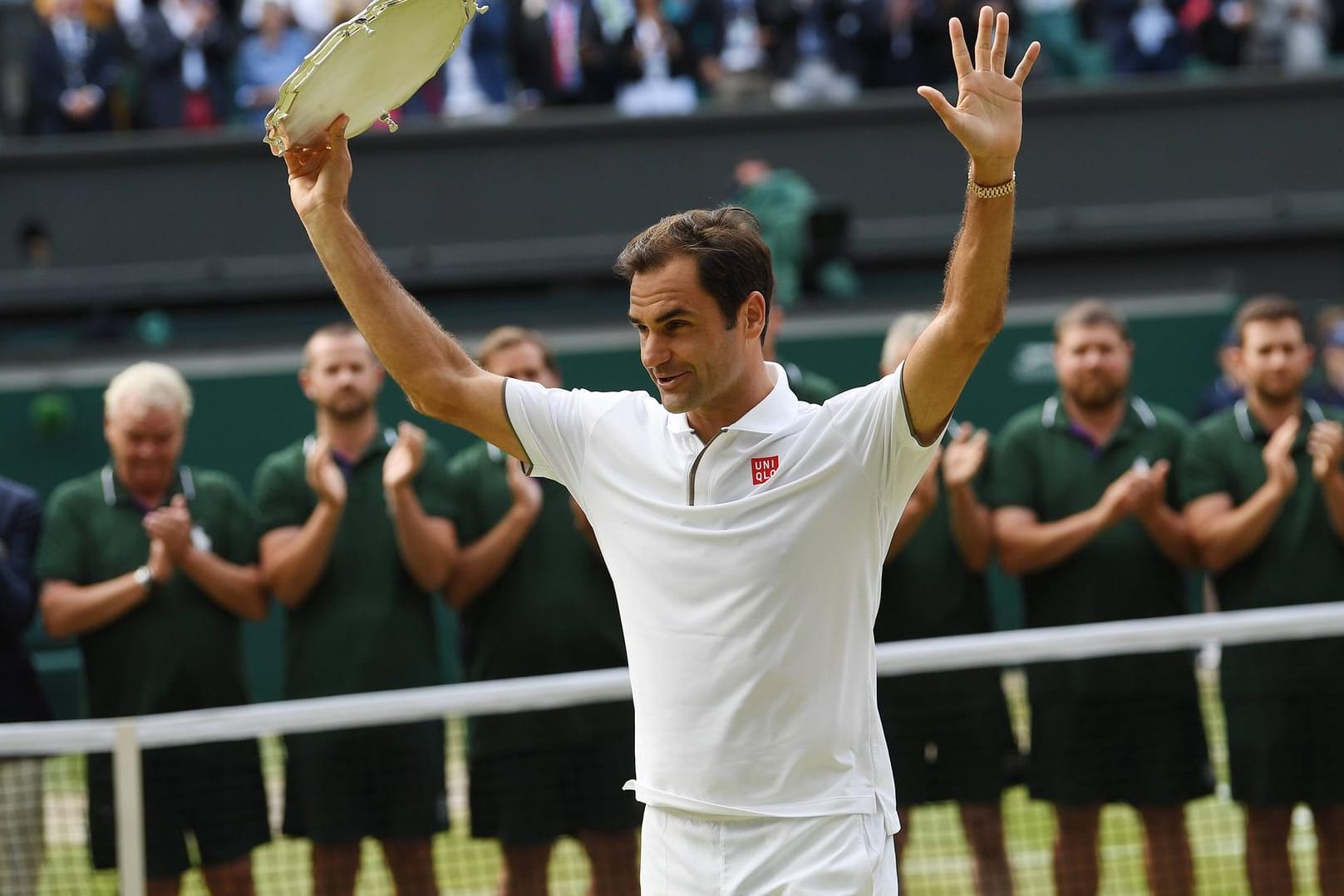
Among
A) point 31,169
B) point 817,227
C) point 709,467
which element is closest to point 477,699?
point 709,467

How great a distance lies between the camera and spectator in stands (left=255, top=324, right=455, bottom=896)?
20.6ft

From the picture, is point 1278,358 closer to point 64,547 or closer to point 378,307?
point 378,307

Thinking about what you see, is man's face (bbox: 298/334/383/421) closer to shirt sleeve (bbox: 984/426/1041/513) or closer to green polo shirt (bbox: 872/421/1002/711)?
green polo shirt (bbox: 872/421/1002/711)

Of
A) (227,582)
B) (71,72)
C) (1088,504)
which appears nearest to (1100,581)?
(1088,504)

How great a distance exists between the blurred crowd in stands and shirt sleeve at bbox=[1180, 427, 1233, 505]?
10.1 metres

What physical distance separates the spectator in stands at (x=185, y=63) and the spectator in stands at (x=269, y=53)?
258mm

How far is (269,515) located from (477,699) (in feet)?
4.34

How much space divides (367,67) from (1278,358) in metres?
4.28

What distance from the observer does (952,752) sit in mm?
6613

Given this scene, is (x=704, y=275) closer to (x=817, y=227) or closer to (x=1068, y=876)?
(x=1068, y=876)

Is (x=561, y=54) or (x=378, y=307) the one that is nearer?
(x=378, y=307)

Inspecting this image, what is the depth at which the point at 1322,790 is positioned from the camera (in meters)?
6.56

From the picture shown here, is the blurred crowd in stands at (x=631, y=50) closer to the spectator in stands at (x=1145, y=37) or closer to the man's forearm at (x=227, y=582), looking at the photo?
the spectator in stands at (x=1145, y=37)

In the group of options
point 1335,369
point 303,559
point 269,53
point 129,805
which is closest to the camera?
point 129,805
